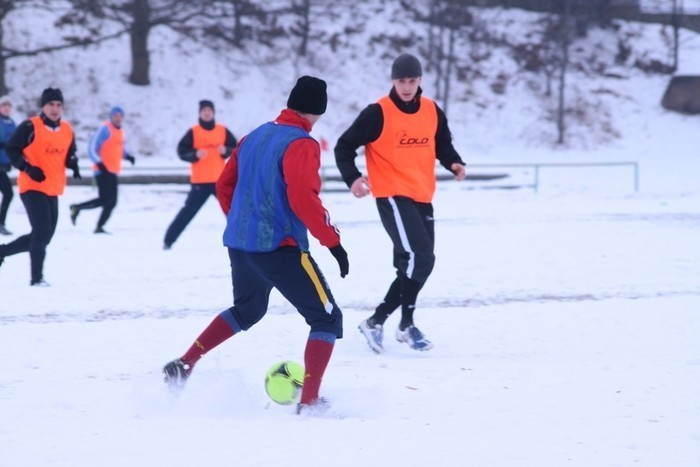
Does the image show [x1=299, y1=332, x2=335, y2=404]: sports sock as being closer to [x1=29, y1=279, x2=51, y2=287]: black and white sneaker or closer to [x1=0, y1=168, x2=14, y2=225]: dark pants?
[x1=29, y1=279, x2=51, y2=287]: black and white sneaker

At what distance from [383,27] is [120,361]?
29729 mm

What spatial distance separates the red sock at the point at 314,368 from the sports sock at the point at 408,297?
1759mm

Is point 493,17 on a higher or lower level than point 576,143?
higher

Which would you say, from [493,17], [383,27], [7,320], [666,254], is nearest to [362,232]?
[666,254]

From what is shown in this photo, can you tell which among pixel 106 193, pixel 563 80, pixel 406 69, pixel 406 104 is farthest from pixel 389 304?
pixel 563 80

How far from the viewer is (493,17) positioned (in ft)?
121

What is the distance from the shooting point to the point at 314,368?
4.97 meters

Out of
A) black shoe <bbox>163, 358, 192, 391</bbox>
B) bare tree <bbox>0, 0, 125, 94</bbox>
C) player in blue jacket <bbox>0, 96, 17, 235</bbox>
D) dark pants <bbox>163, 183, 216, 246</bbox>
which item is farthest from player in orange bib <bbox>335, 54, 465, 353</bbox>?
bare tree <bbox>0, 0, 125, 94</bbox>

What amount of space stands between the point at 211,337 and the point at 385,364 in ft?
4.36

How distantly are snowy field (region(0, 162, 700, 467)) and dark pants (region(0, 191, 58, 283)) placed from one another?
334 millimetres

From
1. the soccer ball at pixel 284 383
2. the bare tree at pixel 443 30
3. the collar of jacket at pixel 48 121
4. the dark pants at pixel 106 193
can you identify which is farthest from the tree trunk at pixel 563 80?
the soccer ball at pixel 284 383

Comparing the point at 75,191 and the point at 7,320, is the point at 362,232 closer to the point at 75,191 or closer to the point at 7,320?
the point at 7,320

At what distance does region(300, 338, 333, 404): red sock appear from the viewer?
16.3 ft

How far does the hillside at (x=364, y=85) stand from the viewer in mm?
28469
